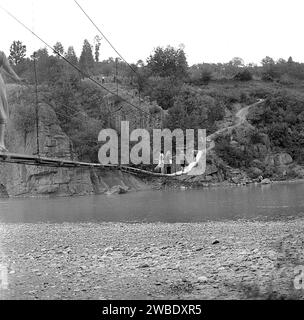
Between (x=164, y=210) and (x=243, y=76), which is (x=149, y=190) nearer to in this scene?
(x=164, y=210)

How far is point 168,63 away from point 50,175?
179 ft

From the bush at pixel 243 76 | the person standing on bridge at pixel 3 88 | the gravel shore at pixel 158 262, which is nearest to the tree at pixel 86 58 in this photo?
the bush at pixel 243 76

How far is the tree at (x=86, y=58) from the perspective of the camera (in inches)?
3947

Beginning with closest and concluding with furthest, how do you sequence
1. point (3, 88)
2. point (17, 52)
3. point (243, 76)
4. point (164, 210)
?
1. point (3, 88)
2. point (164, 210)
3. point (17, 52)
4. point (243, 76)

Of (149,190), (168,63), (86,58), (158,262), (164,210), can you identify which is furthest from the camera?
(86,58)

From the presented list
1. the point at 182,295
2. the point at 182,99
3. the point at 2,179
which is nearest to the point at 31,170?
the point at 2,179

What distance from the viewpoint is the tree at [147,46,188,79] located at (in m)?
98.7

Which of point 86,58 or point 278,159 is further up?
point 86,58

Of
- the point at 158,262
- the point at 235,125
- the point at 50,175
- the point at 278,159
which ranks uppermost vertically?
the point at 235,125

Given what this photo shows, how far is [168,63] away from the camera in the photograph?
3967 inches

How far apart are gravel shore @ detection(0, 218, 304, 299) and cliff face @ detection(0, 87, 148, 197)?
2973 cm

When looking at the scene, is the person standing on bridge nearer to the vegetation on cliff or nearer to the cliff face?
the vegetation on cliff

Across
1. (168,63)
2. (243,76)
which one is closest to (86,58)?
(168,63)

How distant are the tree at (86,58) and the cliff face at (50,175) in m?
43.1
